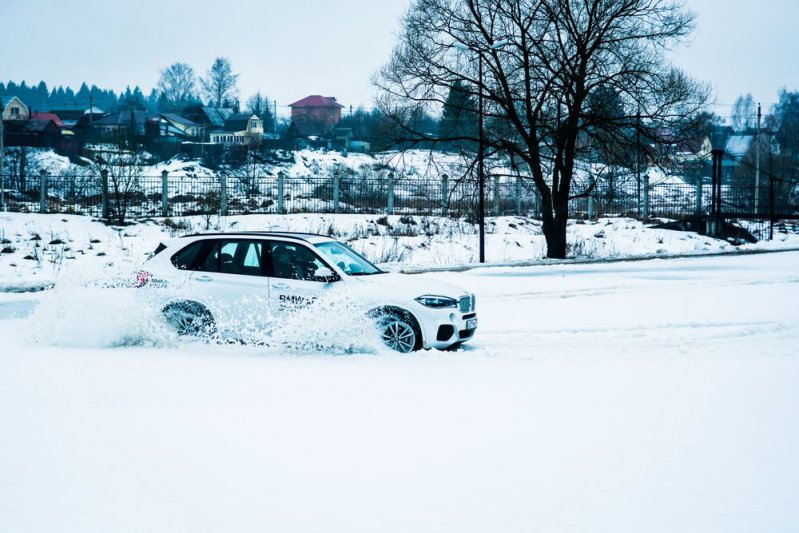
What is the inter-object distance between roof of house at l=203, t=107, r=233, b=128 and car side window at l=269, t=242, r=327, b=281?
342 ft

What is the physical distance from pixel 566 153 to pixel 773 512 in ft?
70.4

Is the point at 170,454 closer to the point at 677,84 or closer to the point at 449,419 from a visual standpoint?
the point at 449,419

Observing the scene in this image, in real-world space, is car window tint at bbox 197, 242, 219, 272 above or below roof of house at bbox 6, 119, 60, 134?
below

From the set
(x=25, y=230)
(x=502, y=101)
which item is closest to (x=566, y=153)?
(x=502, y=101)

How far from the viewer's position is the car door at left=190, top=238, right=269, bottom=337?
→ 10.3 metres

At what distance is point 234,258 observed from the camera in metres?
10.6

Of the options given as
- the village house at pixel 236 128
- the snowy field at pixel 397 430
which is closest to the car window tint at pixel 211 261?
the snowy field at pixel 397 430

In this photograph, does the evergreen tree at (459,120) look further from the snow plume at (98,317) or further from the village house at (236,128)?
the village house at (236,128)

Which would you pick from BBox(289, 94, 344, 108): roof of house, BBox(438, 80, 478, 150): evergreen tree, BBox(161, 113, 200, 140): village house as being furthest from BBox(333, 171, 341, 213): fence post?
BBox(289, 94, 344, 108): roof of house

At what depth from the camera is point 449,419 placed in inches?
282

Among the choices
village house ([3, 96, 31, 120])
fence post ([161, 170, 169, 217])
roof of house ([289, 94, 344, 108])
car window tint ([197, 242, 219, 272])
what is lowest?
car window tint ([197, 242, 219, 272])

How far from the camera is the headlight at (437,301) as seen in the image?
33.1ft

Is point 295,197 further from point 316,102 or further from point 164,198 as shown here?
point 316,102

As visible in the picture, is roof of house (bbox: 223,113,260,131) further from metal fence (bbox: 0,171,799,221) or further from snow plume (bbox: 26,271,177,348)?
snow plume (bbox: 26,271,177,348)
